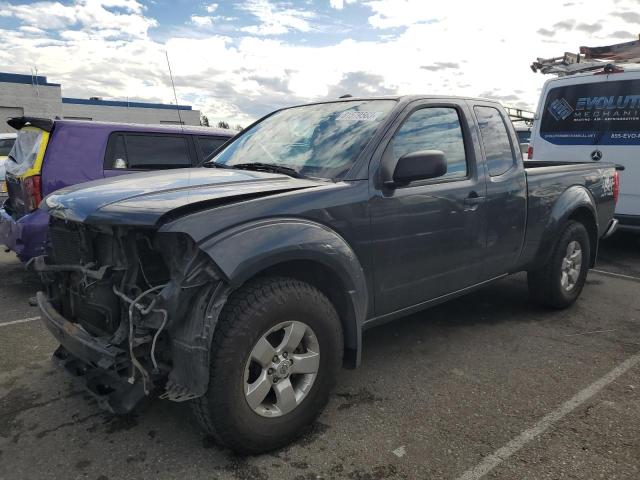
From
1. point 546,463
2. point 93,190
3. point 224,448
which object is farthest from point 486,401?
point 93,190

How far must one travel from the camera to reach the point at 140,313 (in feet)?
7.59

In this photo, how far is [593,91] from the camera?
693cm

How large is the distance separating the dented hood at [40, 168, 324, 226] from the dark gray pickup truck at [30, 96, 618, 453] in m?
0.01

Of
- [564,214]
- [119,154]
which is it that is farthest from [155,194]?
[564,214]

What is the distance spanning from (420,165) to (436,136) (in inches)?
27.5

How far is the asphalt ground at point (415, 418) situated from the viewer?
252 cm

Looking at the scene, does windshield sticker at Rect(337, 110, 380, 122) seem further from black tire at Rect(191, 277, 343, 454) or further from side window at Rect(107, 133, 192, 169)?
side window at Rect(107, 133, 192, 169)

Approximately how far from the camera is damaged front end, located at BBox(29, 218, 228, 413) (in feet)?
7.52

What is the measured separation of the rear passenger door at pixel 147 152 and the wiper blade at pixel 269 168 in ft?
8.49

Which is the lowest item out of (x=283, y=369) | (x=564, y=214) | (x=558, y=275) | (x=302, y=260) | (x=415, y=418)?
(x=415, y=418)

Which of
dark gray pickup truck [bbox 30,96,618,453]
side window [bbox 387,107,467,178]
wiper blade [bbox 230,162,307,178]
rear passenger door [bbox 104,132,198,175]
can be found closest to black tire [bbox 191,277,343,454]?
dark gray pickup truck [bbox 30,96,618,453]

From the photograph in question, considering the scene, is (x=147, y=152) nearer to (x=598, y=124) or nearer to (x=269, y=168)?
(x=269, y=168)

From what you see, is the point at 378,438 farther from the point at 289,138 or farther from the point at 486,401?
the point at 289,138

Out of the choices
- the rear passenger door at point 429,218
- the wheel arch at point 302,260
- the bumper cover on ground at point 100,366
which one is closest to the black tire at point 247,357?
the wheel arch at point 302,260
